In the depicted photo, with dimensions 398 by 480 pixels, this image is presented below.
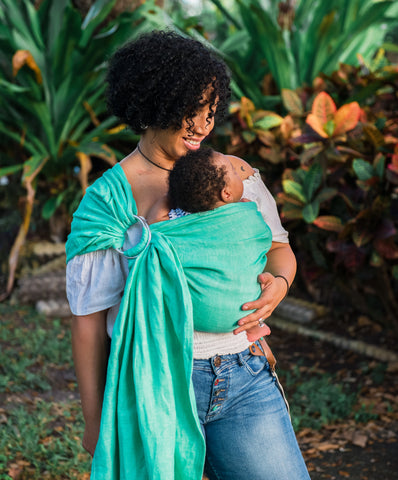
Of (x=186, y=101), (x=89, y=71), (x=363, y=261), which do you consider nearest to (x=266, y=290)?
(x=186, y=101)

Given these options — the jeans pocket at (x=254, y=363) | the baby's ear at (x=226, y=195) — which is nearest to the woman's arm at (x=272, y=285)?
the jeans pocket at (x=254, y=363)

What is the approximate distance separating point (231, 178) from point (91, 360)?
61cm

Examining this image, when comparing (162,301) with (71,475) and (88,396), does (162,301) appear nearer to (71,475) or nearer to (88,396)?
(88,396)

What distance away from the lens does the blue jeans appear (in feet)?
4.84

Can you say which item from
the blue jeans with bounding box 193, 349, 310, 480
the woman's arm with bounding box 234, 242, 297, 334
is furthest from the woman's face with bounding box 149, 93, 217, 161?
the blue jeans with bounding box 193, 349, 310, 480

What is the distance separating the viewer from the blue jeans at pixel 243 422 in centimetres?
148

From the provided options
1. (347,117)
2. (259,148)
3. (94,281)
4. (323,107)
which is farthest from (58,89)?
(94,281)

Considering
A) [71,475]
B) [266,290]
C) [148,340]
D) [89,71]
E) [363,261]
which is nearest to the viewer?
[148,340]

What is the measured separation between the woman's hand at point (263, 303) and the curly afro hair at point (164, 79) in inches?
18.6

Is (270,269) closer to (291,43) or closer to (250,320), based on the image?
(250,320)

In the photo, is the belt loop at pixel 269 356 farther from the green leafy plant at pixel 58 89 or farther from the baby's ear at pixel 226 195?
the green leafy plant at pixel 58 89

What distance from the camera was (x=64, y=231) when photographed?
5289 millimetres

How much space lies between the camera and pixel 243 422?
59.1 inches

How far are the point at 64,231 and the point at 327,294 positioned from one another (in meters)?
2.45
